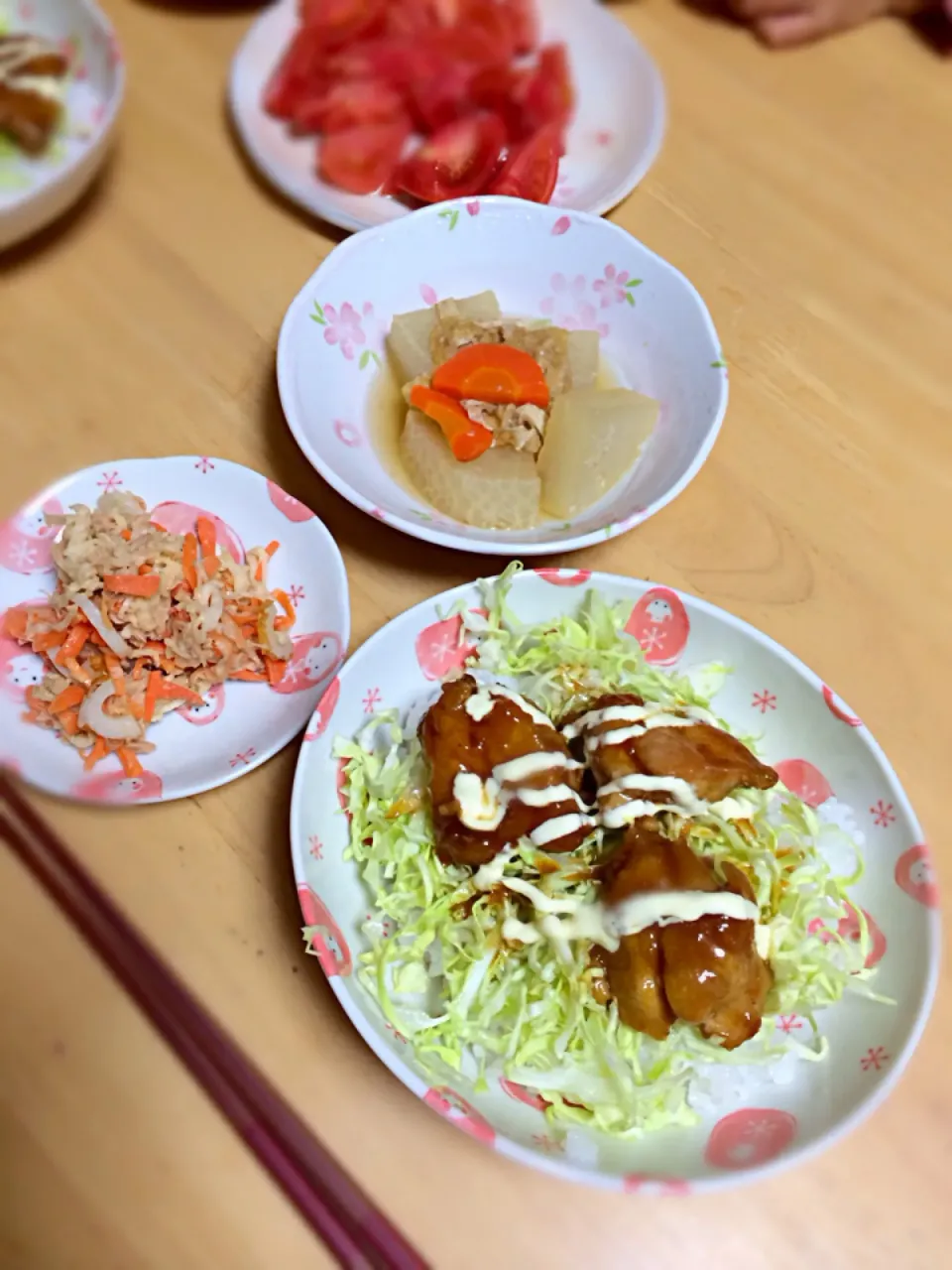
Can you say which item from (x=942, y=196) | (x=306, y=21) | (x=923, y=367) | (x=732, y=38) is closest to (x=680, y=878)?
(x=923, y=367)

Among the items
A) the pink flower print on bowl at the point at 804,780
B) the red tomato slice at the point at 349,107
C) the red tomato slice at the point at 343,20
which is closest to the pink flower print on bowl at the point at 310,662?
the pink flower print on bowl at the point at 804,780

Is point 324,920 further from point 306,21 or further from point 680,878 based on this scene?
point 306,21

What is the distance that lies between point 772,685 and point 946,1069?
1.46 ft

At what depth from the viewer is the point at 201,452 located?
4.27 ft

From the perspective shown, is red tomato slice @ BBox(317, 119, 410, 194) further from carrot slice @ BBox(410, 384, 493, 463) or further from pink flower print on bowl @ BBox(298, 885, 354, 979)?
pink flower print on bowl @ BBox(298, 885, 354, 979)

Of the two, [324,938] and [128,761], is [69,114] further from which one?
[324,938]

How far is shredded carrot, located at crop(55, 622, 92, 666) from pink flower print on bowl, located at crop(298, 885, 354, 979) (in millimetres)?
409

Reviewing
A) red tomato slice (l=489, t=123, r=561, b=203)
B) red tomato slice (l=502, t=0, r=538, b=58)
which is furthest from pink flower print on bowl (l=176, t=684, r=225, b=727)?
red tomato slice (l=502, t=0, r=538, b=58)

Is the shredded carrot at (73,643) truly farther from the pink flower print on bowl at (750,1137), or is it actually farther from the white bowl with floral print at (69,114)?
the pink flower print on bowl at (750,1137)

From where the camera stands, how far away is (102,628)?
1089 millimetres

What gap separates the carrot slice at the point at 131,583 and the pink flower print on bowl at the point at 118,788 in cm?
21

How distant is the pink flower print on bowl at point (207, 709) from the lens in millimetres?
1117

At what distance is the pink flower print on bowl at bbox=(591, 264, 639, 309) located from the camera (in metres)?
1.36

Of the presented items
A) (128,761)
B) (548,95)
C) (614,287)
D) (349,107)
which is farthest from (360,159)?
(128,761)
